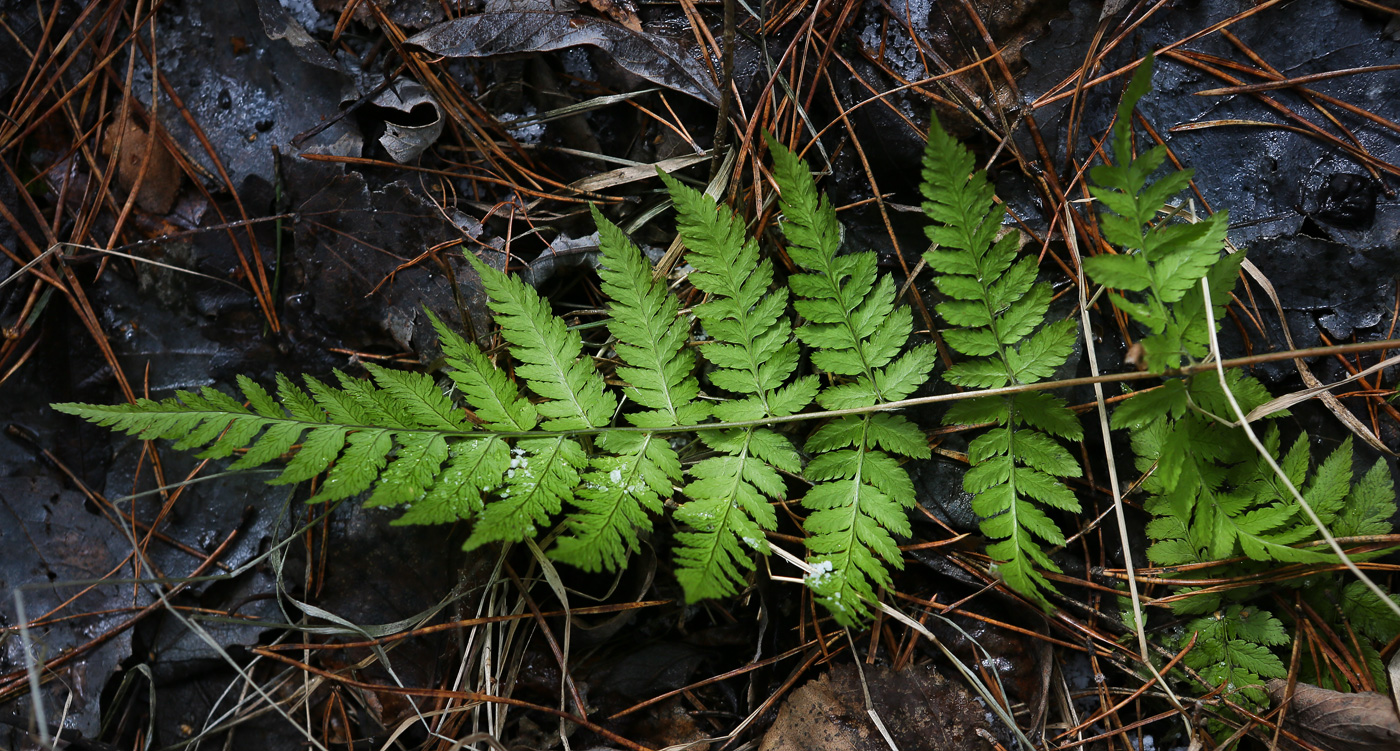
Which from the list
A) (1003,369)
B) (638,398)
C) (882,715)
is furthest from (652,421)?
(882,715)

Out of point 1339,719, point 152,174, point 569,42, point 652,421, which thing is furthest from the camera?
point 152,174

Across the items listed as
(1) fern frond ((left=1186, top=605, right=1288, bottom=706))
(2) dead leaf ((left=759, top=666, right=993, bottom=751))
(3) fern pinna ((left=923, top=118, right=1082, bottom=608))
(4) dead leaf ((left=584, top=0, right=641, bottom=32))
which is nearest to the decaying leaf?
(4) dead leaf ((left=584, top=0, right=641, bottom=32))

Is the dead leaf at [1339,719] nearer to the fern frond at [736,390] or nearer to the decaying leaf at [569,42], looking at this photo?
the fern frond at [736,390]

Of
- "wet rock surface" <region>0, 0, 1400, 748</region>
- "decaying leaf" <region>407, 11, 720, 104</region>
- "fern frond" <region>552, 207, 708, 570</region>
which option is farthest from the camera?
"decaying leaf" <region>407, 11, 720, 104</region>

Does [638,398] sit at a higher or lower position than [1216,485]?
higher

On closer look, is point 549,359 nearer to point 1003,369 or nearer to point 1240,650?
point 1003,369

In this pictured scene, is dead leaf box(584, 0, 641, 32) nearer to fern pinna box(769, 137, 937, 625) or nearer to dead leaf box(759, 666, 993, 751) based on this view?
fern pinna box(769, 137, 937, 625)

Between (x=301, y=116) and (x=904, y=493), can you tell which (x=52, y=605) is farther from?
(x=904, y=493)
